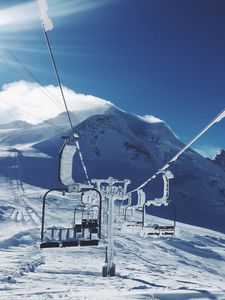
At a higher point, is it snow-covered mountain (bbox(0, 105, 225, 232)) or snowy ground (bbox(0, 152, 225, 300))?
snow-covered mountain (bbox(0, 105, 225, 232))

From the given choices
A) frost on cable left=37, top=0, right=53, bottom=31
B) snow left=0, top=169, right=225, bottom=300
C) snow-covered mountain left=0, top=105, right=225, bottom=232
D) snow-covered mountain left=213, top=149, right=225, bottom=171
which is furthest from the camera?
snow-covered mountain left=213, top=149, right=225, bottom=171

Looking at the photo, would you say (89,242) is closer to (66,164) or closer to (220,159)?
(66,164)

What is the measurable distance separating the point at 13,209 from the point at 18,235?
16.6 m

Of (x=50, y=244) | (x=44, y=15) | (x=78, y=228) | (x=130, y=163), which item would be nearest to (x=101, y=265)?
(x=78, y=228)

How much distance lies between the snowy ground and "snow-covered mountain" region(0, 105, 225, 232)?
39253 millimetres

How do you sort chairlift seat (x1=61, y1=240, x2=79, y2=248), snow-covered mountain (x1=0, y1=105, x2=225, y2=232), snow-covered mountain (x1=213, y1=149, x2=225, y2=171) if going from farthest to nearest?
1. snow-covered mountain (x1=213, y1=149, x2=225, y2=171)
2. snow-covered mountain (x1=0, y1=105, x2=225, y2=232)
3. chairlift seat (x1=61, y1=240, x2=79, y2=248)

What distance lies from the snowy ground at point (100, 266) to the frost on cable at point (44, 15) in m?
6.53

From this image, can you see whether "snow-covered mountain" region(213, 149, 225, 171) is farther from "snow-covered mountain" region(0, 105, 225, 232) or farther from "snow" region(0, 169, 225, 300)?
"snow" region(0, 169, 225, 300)

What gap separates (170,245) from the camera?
32.6 meters

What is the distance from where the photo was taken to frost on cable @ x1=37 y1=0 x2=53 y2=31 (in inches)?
175

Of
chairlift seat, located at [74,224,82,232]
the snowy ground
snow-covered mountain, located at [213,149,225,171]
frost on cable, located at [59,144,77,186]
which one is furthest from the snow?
snow-covered mountain, located at [213,149,225,171]

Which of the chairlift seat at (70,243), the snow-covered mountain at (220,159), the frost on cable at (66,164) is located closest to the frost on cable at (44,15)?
the frost on cable at (66,164)

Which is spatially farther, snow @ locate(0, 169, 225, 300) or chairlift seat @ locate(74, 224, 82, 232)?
chairlift seat @ locate(74, 224, 82, 232)

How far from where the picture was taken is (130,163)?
110625mm
